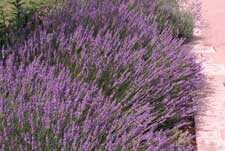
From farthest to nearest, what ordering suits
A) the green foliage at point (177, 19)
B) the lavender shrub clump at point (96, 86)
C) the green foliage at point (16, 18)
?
1. the green foliage at point (177, 19)
2. the green foliage at point (16, 18)
3. the lavender shrub clump at point (96, 86)

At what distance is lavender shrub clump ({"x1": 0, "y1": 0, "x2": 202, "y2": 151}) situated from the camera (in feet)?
8.67

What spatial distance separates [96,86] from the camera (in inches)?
Result: 132

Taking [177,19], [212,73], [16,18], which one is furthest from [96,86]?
[177,19]

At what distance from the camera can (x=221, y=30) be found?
262 inches

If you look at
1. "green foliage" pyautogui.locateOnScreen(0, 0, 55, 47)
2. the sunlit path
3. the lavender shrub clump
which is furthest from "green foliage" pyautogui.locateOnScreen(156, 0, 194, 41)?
"green foliage" pyautogui.locateOnScreen(0, 0, 55, 47)

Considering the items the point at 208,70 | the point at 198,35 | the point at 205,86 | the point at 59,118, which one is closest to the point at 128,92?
the point at 59,118

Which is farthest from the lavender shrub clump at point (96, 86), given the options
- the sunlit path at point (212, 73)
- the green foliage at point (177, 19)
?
the green foliage at point (177, 19)

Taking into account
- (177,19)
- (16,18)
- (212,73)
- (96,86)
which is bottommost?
(212,73)

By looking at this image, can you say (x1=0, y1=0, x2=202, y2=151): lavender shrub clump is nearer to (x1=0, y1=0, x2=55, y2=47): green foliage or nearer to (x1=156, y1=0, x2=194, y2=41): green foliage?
(x1=0, y1=0, x2=55, y2=47): green foliage

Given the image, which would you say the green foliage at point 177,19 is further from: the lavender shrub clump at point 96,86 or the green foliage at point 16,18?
the green foliage at point 16,18

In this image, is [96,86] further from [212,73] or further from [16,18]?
[212,73]

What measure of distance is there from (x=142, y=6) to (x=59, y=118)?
298 centimetres

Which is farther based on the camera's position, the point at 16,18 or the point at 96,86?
the point at 16,18

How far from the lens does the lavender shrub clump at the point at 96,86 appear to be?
2.64 m
